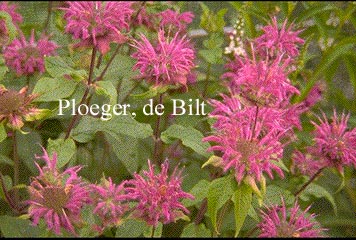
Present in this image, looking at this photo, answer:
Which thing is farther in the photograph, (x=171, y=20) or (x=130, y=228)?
(x=171, y=20)

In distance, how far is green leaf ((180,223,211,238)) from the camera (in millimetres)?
703

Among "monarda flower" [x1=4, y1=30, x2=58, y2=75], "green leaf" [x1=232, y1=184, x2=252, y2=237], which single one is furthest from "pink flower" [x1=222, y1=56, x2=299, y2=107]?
"monarda flower" [x1=4, y1=30, x2=58, y2=75]

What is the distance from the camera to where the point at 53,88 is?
0.71 metres

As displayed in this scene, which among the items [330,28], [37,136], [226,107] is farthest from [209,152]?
[330,28]

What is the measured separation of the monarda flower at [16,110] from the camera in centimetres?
68

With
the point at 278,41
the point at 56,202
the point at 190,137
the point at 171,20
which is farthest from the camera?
the point at 171,20

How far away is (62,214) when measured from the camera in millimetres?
592

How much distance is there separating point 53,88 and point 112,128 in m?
0.10

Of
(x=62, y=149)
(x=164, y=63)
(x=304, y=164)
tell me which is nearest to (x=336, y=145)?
(x=304, y=164)

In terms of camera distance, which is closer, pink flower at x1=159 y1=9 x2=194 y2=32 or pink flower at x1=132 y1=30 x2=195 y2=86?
pink flower at x1=132 y1=30 x2=195 y2=86

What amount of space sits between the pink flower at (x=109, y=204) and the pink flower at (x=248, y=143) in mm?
117

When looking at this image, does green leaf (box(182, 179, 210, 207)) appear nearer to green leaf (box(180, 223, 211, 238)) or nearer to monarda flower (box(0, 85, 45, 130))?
green leaf (box(180, 223, 211, 238))

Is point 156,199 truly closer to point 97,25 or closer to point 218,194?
point 218,194

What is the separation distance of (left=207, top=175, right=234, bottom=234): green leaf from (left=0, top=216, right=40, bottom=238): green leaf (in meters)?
0.20
